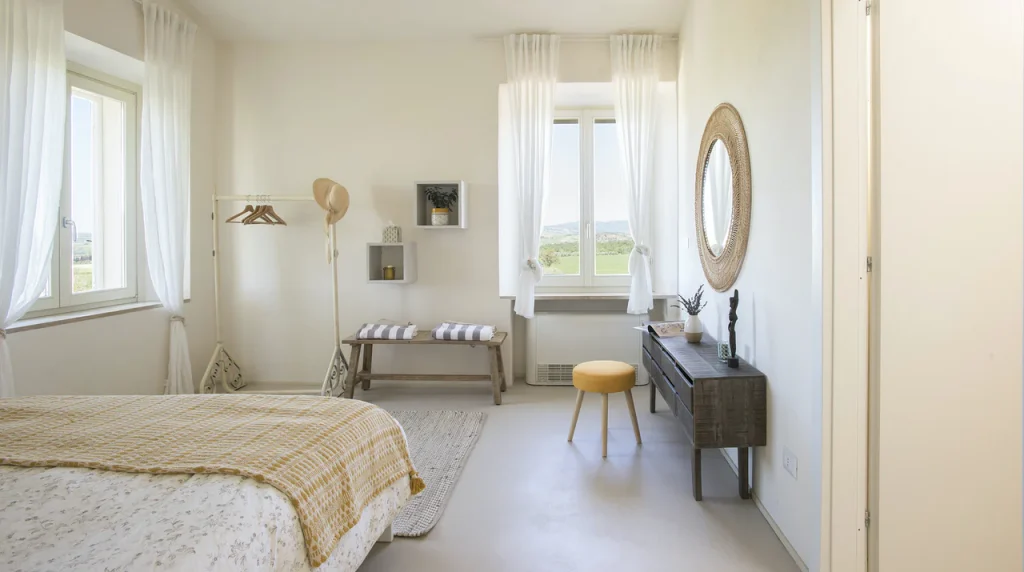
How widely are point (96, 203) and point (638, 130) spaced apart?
13.0 feet

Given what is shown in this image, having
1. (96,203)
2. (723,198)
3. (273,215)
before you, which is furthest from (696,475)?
(96,203)

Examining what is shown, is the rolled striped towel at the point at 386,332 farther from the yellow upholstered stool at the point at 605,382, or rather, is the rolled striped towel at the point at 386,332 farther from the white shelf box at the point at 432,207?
the yellow upholstered stool at the point at 605,382

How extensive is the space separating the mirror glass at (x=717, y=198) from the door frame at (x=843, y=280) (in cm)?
114

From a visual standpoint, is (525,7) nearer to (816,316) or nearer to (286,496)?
(816,316)

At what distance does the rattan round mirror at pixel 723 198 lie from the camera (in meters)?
2.75

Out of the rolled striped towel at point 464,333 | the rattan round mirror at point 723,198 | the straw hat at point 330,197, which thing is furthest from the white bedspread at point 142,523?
the straw hat at point 330,197

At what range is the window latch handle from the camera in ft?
11.3

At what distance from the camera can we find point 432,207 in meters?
4.68

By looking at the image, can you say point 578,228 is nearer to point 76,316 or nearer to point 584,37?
point 584,37

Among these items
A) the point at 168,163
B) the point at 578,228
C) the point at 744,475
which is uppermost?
the point at 168,163

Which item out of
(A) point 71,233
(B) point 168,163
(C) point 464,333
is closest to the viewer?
(A) point 71,233

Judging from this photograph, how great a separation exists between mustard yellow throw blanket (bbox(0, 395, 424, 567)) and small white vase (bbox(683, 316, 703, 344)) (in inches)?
71.9

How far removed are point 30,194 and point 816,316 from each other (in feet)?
12.1

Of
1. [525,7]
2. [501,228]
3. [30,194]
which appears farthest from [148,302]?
[525,7]
